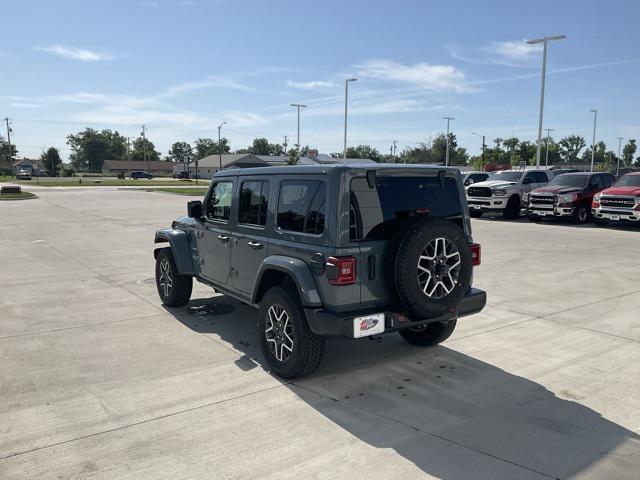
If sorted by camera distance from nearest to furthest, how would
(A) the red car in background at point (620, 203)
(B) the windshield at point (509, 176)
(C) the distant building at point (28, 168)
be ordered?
(A) the red car in background at point (620, 203) < (B) the windshield at point (509, 176) < (C) the distant building at point (28, 168)

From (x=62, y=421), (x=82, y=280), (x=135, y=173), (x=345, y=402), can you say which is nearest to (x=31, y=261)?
(x=82, y=280)

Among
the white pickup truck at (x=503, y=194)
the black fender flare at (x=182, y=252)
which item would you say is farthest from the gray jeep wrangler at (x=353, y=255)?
the white pickup truck at (x=503, y=194)

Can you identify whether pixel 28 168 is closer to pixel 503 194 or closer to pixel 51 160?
pixel 51 160

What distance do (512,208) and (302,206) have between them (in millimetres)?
18767

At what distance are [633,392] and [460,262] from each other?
1.82 metres

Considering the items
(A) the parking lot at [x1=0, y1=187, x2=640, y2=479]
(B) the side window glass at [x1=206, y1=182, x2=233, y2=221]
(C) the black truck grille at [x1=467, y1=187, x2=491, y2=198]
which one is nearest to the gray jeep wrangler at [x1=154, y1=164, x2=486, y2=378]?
(A) the parking lot at [x1=0, y1=187, x2=640, y2=479]

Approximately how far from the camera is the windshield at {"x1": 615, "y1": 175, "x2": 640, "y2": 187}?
18.0 metres

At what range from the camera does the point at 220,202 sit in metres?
6.02

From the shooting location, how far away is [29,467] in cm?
326

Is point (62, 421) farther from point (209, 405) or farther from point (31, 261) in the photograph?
point (31, 261)

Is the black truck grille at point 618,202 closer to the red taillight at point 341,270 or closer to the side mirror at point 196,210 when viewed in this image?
the side mirror at point 196,210

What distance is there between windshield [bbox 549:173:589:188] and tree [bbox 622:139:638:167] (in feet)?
466

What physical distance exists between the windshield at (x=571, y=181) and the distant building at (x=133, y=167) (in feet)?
412

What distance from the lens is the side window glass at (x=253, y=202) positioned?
16.8 ft
